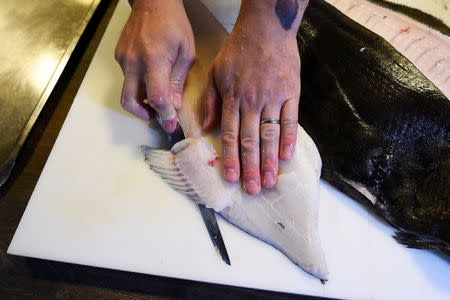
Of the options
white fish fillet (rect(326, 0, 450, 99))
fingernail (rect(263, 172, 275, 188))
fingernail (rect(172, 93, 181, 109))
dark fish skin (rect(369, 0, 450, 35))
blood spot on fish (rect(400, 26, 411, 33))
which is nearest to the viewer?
fingernail (rect(263, 172, 275, 188))

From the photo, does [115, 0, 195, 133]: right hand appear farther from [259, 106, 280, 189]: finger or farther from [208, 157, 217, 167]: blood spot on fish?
[259, 106, 280, 189]: finger

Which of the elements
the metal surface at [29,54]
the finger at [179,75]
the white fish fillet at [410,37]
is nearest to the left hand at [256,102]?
the finger at [179,75]

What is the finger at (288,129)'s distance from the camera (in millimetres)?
1019

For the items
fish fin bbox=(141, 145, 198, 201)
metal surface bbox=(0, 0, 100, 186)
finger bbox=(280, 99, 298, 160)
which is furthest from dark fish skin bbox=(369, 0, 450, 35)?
metal surface bbox=(0, 0, 100, 186)

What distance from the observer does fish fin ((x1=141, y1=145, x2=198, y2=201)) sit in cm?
111

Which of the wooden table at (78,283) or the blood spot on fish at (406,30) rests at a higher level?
the blood spot on fish at (406,30)

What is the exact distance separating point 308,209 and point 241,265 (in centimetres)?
28

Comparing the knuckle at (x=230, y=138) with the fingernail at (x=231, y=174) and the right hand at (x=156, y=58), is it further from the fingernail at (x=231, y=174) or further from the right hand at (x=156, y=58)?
the right hand at (x=156, y=58)

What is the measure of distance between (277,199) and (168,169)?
1.28ft

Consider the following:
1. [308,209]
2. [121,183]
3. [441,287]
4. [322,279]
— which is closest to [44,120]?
[121,183]

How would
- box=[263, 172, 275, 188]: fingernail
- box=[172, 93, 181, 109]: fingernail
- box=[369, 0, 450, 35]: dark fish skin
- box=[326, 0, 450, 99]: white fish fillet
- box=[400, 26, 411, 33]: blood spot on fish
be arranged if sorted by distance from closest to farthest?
box=[263, 172, 275, 188]: fingernail
box=[172, 93, 181, 109]: fingernail
box=[326, 0, 450, 99]: white fish fillet
box=[400, 26, 411, 33]: blood spot on fish
box=[369, 0, 450, 35]: dark fish skin

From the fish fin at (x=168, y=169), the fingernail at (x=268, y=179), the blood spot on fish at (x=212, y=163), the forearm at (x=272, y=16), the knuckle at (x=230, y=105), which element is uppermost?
the forearm at (x=272, y=16)

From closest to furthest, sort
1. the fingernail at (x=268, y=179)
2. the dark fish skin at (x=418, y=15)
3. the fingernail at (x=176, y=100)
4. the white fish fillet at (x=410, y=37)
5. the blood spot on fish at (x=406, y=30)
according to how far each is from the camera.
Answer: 1. the fingernail at (x=268, y=179)
2. the fingernail at (x=176, y=100)
3. the white fish fillet at (x=410, y=37)
4. the blood spot on fish at (x=406, y=30)
5. the dark fish skin at (x=418, y=15)

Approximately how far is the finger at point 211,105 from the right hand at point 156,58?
100mm
